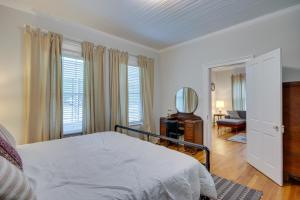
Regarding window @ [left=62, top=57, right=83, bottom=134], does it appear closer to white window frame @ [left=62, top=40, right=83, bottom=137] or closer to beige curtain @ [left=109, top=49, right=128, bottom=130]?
white window frame @ [left=62, top=40, right=83, bottom=137]

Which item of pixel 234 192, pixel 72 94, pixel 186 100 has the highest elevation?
pixel 72 94

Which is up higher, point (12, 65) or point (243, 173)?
point (12, 65)

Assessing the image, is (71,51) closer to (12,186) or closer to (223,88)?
(12,186)

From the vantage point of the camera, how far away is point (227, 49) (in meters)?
3.54

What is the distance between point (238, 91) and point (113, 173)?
Answer: 303 inches

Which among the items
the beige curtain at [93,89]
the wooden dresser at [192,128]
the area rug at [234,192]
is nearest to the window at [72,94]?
the beige curtain at [93,89]

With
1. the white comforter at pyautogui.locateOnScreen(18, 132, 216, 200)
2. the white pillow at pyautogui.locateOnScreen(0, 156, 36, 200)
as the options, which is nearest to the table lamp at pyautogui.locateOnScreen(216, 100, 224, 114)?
the white comforter at pyautogui.locateOnScreen(18, 132, 216, 200)

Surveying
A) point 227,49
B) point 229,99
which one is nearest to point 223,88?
→ point 229,99

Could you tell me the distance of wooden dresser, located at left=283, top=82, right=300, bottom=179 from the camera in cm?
245

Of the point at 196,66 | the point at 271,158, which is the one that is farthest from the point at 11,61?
the point at 271,158

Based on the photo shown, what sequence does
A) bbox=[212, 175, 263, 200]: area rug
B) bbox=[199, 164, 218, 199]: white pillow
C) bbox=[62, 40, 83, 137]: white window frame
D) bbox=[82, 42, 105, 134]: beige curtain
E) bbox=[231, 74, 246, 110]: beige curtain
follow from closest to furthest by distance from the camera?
bbox=[199, 164, 218, 199]: white pillow → bbox=[212, 175, 263, 200]: area rug → bbox=[62, 40, 83, 137]: white window frame → bbox=[82, 42, 105, 134]: beige curtain → bbox=[231, 74, 246, 110]: beige curtain

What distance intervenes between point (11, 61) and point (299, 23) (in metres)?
4.53

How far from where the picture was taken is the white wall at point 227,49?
2715mm

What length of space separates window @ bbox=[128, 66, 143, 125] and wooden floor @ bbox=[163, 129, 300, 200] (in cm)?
169
